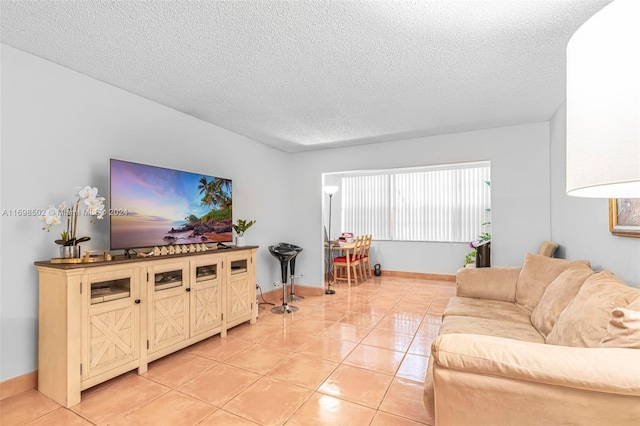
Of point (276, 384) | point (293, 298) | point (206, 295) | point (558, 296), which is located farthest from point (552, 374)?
point (293, 298)

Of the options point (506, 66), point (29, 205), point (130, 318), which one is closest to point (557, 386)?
point (506, 66)

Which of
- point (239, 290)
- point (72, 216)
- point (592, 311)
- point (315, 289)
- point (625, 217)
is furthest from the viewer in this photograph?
point (315, 289)

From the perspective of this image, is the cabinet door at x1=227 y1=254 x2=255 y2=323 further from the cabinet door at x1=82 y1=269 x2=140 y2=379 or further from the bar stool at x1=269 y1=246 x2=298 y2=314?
the cabinet door at x1=82 y1=269 x2=140 y2=379

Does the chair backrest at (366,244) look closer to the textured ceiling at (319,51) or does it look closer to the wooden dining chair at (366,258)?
the wooden dining chair at (366,258)

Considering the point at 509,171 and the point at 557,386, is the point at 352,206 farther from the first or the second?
the point at 557,386

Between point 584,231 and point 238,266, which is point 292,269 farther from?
Result: point 584,231

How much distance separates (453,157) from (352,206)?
11.2 feet

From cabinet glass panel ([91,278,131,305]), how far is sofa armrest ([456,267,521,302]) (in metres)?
3.04

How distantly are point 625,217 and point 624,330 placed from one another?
1187mm

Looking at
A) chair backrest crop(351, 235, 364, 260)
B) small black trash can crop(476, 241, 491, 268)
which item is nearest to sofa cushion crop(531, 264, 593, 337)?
small black trash can crop(476, 241, 491, 268)

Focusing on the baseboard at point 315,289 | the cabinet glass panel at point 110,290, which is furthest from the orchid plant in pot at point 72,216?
the baseboard at point 315,289

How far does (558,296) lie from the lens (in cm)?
206

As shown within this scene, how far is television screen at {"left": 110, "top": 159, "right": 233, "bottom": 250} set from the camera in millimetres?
2549

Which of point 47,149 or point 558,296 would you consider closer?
point 558,296
